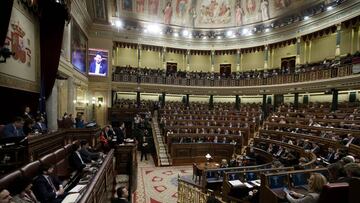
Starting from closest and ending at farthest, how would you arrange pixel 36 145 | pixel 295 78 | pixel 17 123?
1. pixel 17 123
2. pixel 36 145
3. pixel 295 78

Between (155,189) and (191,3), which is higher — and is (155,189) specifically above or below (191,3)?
below

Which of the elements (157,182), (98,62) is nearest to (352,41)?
(157,182)

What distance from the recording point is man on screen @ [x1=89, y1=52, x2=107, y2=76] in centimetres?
1603

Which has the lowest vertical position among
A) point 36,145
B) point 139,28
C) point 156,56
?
point 36,145

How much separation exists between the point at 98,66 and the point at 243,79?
11.4 metres

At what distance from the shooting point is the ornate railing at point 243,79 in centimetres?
1284

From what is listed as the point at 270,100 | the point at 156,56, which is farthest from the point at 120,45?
the point at 270,100

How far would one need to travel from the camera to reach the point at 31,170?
11.1 ft

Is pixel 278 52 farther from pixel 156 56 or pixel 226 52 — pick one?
pixel 156 56

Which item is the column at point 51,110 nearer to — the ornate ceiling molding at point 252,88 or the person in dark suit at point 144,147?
the person in dark suit at point 144,147

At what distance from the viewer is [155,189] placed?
781cm

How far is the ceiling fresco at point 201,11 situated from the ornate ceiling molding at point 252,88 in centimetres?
548

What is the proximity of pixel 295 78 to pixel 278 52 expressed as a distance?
18.1 ft

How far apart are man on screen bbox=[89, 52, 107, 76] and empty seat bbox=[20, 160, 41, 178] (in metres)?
13.3
